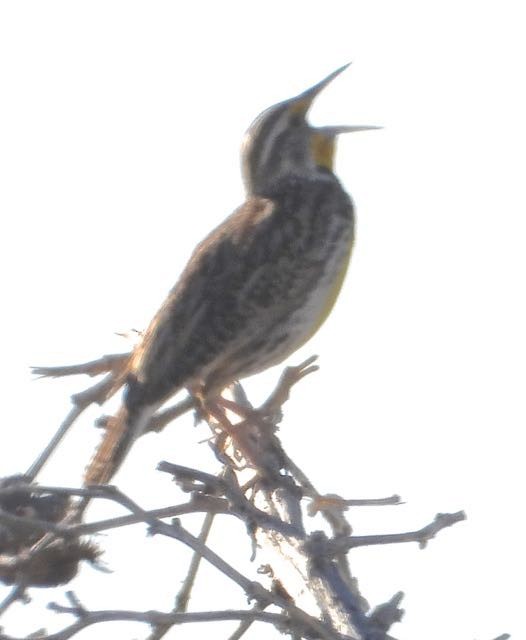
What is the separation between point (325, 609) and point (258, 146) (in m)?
4.34

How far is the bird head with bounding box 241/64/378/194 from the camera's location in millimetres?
9039

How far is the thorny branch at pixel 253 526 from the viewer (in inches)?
185

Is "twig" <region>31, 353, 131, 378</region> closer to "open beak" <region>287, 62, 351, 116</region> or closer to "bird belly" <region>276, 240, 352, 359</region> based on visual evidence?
"bird belly" <region>276, 240, 352, 359</region>

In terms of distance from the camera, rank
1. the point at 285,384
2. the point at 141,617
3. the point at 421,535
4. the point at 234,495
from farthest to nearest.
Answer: the point at 285,384
the point at 234,495
the point at 421,535
the point at 141,617

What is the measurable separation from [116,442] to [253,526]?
4.03ft

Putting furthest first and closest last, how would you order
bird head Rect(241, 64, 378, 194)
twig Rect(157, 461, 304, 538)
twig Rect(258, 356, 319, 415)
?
1. bird head Rect(241, 64, 378, 194)
2. twig Rect(258, 356, 319, 415)
3. twig Rect(157, 461, 304, 538)

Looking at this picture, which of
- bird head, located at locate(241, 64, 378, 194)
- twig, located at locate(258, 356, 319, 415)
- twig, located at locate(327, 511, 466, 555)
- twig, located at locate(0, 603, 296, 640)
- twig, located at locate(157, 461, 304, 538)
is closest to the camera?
twig, located at locate(0, 603, 296, 640)

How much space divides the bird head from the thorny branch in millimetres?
2132

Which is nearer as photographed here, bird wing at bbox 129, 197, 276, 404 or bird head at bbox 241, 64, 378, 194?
bird wing at bbox 129, 197, 276, 404

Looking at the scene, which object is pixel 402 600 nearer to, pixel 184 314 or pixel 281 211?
pixel 184 314

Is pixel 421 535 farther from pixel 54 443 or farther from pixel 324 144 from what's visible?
pixel 324 144

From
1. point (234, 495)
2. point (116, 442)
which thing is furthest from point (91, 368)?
point (234, 495)

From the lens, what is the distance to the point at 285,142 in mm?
9086

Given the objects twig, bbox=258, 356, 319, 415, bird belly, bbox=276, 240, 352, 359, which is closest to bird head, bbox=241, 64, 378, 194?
bird belly, bbox=276, 240, 352, 359
